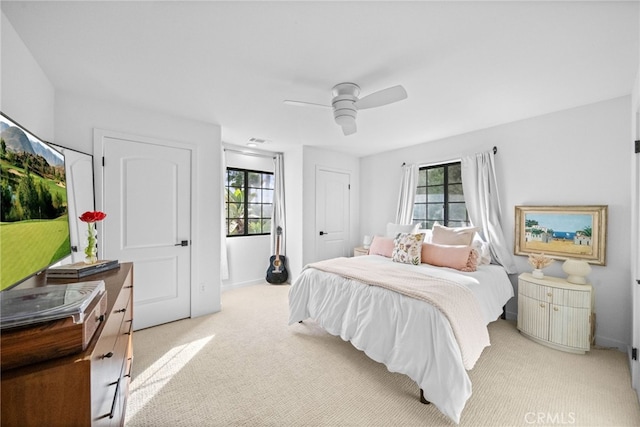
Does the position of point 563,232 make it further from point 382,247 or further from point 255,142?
point 255,142

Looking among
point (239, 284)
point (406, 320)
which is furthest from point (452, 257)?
point (239, 284)

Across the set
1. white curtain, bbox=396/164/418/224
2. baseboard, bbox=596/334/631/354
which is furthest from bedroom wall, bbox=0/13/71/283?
baseboard, bbox=596/334/631/354

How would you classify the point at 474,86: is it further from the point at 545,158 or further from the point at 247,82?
the point at 247,82

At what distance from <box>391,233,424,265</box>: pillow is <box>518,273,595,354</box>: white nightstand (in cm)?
108

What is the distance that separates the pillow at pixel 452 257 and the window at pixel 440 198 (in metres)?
0.92

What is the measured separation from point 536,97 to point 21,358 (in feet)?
12.4

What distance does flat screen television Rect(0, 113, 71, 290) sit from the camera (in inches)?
44.9

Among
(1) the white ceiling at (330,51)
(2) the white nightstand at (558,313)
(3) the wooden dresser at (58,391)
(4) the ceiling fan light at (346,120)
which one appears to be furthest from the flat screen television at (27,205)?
(2) the white nightstand at (558,313)

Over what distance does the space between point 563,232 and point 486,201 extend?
32.2 inches

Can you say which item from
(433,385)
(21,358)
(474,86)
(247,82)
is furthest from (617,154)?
(21,358)

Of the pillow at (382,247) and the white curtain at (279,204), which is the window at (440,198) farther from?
the white curtain at (279,204)

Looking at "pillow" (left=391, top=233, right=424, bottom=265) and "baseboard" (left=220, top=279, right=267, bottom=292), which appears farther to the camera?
"baseboard" (left=220, top=279, right=267, bottom=292)

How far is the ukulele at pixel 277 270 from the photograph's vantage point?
469 centimetres

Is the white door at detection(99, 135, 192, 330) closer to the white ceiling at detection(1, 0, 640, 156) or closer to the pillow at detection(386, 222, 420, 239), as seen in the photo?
the white ceiling at detection(1, 0, 640, 156)
